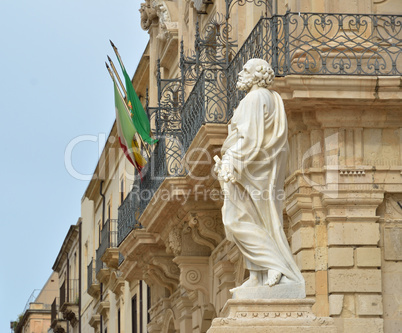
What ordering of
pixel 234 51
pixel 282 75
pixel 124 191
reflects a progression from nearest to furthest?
1. pixel 282 75
2. pixel 234 51
3. pixel 124 191

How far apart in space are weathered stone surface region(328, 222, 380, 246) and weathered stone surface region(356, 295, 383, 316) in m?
0.65

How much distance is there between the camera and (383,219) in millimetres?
14031

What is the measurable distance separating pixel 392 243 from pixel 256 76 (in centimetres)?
465

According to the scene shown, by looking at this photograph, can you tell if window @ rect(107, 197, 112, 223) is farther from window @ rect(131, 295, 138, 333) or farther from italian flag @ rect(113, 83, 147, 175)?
italian flag @ rect(113, 83, 147, 175)

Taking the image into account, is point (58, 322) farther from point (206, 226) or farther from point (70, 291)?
point (206, 226)

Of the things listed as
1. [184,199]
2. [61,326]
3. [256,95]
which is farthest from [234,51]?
[61,326]

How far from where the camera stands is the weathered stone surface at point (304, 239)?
45.8 feet

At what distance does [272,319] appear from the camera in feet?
29.8

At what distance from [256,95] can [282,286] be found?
64.0 inches

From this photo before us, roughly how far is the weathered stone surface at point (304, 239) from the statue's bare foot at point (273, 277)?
4.54m

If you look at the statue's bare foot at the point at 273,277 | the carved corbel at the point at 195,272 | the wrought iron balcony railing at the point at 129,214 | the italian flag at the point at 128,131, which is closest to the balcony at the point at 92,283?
the wrought iron balcony railing at the point at 129,214

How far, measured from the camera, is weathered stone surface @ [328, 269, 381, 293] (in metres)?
13.7

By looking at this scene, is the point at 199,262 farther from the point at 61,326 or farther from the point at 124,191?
the point at 61,326

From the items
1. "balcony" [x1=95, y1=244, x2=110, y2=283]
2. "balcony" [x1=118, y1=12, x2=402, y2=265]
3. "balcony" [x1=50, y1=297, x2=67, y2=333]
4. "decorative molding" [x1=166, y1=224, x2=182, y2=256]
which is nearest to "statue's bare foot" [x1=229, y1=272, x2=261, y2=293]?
Result: "balcony" [x1=118, y1=12, x2=402, y2=265]
